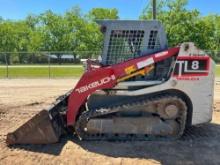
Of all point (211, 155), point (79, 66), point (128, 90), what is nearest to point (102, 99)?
point (128, 90)

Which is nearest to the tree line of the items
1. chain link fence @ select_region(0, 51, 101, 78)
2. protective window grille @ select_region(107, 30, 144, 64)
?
chain link fence @ select_region(0, 51, 101, 78)

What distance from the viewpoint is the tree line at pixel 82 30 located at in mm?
50906

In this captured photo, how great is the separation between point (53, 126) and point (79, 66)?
2577 centimetres

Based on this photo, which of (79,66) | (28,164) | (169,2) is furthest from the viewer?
(169,2)

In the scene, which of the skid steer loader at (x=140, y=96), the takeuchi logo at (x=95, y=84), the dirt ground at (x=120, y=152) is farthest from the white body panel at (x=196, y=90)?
the dirt ground at (x=120, y=152)

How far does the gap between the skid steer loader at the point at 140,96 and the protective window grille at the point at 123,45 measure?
0.02m

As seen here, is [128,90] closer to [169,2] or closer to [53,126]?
[53,126]

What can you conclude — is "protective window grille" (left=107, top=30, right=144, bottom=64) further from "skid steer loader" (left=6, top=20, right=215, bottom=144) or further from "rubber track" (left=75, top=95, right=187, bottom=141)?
"rubber track" (left=75, top=95, right=187, bottom=141)

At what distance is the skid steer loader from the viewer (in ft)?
24.6

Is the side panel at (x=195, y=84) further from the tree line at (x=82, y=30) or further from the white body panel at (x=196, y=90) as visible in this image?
the tree line at (x=82, y=30)

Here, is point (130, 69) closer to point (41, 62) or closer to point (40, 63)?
point (41, 62)

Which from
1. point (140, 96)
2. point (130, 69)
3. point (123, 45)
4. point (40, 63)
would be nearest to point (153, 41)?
point (123, 45)

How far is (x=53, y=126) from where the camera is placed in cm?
753

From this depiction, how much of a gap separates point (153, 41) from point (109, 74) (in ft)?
3.34
